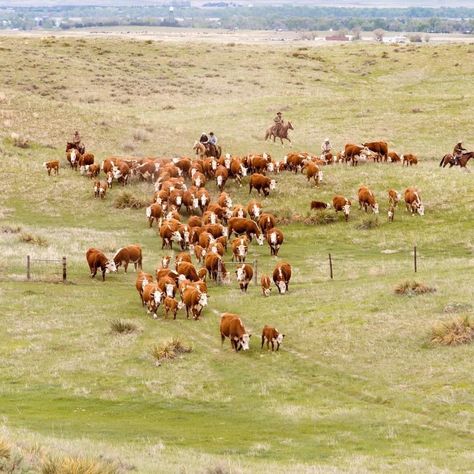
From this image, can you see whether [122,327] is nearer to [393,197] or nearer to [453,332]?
[453,332]

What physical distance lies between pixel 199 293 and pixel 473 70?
6393 cm

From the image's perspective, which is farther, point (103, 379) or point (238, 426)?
point (103, 379)

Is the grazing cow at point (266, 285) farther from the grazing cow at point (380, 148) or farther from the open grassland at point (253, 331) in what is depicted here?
the grazing cow at point (380, 148)

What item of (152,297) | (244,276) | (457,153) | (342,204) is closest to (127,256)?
(244,276)

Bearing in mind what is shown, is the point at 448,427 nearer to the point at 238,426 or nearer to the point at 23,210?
the point at 238,426

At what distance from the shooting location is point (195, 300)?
28.8 m

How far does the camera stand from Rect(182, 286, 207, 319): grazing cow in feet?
94.4

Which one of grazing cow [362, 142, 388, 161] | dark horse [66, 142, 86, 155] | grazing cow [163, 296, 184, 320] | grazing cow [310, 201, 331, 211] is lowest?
grazing cow [163, 296, 184, 320]

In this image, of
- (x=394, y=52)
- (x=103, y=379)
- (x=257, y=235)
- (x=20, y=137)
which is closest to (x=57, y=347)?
(x=103, y=379)

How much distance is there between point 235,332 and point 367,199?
17.6 m

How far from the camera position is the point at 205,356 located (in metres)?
25.2

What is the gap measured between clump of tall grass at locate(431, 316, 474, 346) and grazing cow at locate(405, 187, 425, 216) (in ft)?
56.1

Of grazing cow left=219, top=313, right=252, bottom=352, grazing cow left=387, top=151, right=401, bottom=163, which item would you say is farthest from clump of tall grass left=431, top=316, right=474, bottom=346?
grazing cow left=387, top=151, right=401, bottom=163

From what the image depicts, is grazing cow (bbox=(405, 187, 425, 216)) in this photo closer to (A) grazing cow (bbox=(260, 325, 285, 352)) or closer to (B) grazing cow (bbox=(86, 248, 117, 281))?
(B) grazing cow (bbox=(86, 248, 117, 281))
